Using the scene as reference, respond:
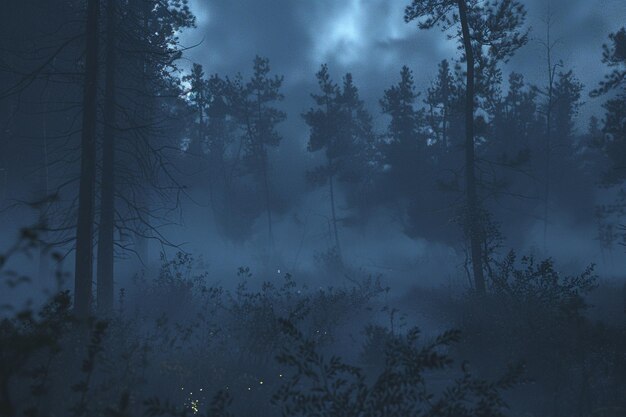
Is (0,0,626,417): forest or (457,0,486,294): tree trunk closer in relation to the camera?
(0,0,626,417): forest

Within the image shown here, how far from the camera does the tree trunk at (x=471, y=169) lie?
17.0 m

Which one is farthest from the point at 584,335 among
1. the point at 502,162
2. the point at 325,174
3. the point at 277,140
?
the point at 277,140

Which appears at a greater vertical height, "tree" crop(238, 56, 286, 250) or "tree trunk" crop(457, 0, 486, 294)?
"tree" crop(238, 56, 286, 250)

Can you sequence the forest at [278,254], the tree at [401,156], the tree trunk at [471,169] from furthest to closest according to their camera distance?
the tree at [401,156] < the tree trunk at [471,169] < the forest at [278,254]

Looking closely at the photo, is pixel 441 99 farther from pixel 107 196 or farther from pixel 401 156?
pixel 107 196

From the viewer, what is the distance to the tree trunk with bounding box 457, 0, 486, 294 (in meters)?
17.0

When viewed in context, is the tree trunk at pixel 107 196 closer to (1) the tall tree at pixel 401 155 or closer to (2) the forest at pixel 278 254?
(2) the forest at pixel 278 254

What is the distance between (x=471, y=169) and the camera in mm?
18328

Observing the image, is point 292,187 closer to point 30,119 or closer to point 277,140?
point 277,140

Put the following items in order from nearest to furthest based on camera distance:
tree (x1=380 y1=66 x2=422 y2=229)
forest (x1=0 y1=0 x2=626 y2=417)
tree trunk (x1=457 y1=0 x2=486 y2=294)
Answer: forest (x1=0 y1=0 x2=626 y2=417) → tree trunk (x1=457 y1=0 x2=486 y2=294) → tree (x1=380 y1=66 x2=422 y2=229)

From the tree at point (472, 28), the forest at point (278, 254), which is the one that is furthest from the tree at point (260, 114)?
the tree at point (472, 28)

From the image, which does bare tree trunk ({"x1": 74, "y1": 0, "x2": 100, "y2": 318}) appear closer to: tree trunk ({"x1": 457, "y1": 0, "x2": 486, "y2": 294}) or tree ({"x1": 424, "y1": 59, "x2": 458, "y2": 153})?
tree trunk ({"x1": 457, "y1": 0, "x2": 486, "y2": 294})

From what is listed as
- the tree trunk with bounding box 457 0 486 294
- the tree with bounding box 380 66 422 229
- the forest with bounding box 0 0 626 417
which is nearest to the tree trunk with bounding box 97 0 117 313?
the forest with bounding box 0 0 626 417

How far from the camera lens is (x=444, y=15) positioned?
61.9 feet
